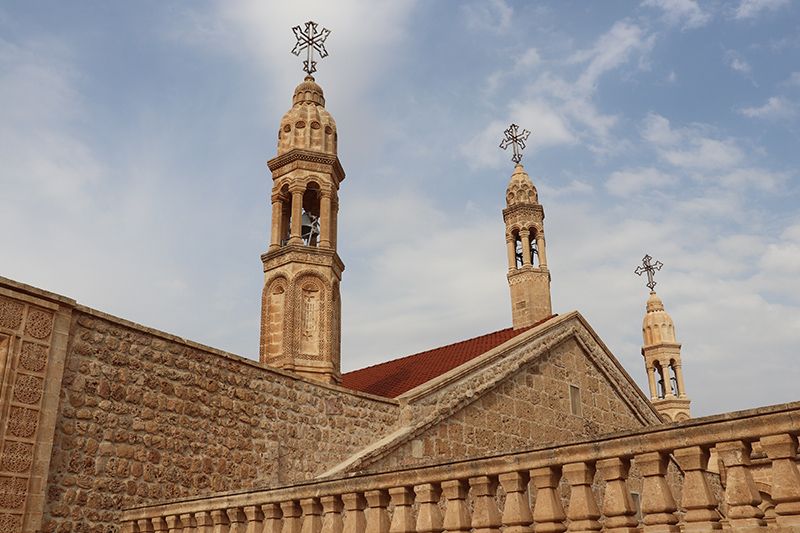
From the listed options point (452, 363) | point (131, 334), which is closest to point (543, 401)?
point (452, 363)

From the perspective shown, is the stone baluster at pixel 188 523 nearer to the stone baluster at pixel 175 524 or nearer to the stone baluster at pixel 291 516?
the stone baluster at pixel 175 524

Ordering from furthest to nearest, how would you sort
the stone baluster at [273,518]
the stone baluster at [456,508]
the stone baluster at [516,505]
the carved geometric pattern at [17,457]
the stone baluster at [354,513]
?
the carved geometric pattern at [17,457], the stone baluster at [273,518], the stone baluster at [354,513], the stone baluster at [456,508], the stone baluster at [516,505]

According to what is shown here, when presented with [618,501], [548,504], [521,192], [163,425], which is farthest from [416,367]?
[618,501]

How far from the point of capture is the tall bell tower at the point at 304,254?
42.9 ft

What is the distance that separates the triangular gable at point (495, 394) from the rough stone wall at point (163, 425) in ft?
3.23

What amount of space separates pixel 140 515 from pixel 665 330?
28601mm

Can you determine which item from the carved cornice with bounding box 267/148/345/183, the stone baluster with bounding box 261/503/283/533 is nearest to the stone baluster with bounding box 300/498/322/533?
the stone baluster with bounding box 261/503/283/533

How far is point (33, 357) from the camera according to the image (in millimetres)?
6961

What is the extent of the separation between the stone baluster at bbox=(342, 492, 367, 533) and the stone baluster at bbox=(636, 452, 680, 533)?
2174mm

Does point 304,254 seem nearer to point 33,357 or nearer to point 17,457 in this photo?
point 33,357

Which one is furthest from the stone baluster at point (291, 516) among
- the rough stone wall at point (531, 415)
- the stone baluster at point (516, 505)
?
the rough stone wall at point (531, 415)

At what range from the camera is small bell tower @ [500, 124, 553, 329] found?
1920cm

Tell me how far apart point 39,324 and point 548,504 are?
5.61 m

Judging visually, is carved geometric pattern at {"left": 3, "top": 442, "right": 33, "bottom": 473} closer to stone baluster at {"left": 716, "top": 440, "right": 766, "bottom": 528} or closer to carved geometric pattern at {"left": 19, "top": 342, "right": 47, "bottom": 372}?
carved geometric pattern at {"left": 19, "top": 342, "right": 47, "bottom": 372}
